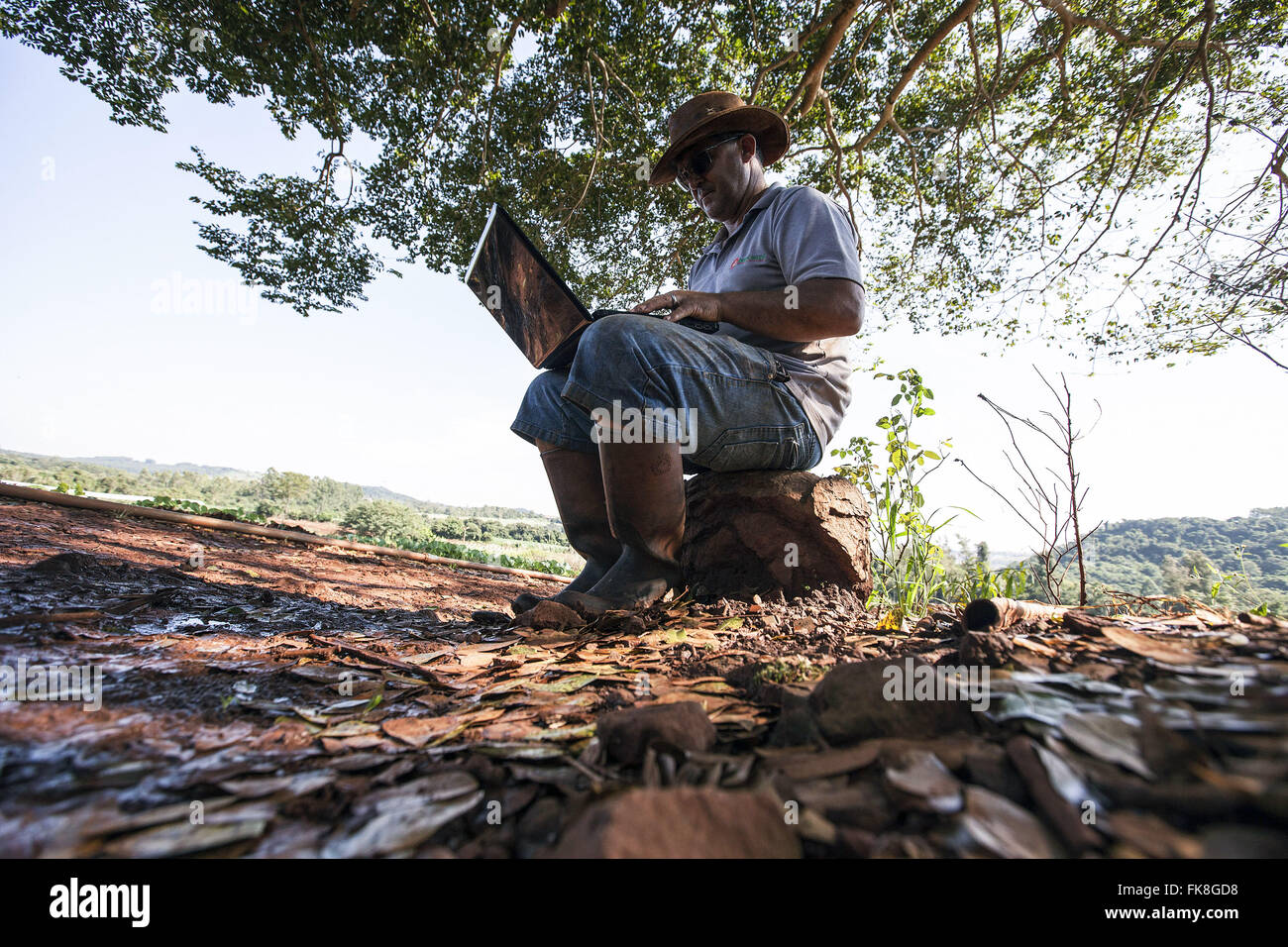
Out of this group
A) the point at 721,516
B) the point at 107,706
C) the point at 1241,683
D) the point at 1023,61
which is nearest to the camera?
the point at 1241,683

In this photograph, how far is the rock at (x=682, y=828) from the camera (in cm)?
58

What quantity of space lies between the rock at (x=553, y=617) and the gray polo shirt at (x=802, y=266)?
4.07ft

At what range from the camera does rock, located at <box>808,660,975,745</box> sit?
0.84 meters

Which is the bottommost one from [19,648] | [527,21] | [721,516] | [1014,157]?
[19,648]

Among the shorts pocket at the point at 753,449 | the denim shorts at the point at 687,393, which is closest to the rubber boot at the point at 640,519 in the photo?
the denim shorts at the point at 687,393

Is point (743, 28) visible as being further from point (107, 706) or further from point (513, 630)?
point (107, 706)

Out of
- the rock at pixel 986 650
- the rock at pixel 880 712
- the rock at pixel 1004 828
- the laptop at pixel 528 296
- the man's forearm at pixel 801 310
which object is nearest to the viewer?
the rock at pixel 1004 828

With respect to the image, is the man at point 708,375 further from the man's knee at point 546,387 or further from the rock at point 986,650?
the rock at point 986,650

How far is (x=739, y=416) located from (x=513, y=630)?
118 cm

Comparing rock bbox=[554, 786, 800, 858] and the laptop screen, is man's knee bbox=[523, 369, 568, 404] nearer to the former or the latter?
the laptop screen

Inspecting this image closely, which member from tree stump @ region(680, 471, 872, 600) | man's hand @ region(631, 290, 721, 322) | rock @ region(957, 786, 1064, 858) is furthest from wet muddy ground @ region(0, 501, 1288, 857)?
man's hand @ region(631, 290, 721, 322)

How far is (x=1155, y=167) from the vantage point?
6.76 metres

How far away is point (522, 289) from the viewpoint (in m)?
2.44
